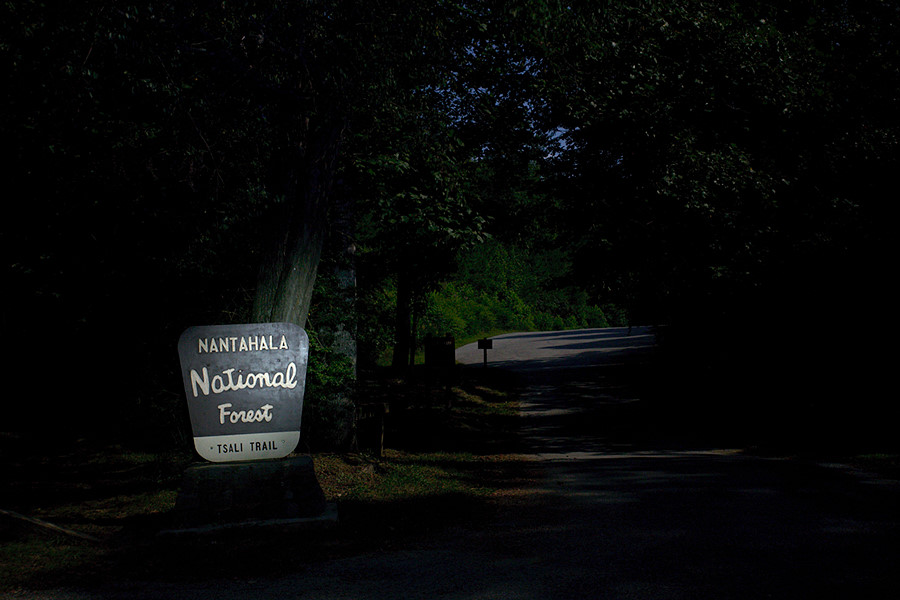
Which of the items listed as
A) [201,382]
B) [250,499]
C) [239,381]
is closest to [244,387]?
[239,381]

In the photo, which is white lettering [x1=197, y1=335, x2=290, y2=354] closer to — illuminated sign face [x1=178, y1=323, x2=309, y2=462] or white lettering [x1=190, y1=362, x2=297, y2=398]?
illuminated sign face [x1=178, y1=323, x2=309, y2=462]

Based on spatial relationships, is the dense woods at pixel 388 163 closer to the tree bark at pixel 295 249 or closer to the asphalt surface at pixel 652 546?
the tree bark at pixel 295 249

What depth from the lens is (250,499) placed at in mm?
7629

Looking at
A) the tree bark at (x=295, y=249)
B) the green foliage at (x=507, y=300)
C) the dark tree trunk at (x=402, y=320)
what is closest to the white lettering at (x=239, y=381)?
the tree bark at (x=295, y=249)

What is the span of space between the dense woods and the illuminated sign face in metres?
1.23

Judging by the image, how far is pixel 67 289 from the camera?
39.7 ft

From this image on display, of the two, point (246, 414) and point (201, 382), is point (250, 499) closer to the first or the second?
point (246, 414)

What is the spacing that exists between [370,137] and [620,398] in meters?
13.8

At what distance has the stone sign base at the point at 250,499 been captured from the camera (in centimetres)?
A: 744

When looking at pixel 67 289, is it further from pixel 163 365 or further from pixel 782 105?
pixel 782 105

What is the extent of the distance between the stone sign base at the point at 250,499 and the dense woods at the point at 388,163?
213cm

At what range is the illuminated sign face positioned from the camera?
7668 mm

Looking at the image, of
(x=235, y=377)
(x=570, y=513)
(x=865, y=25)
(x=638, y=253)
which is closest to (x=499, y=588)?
(x=570, y=513)

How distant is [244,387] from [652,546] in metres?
4.46
